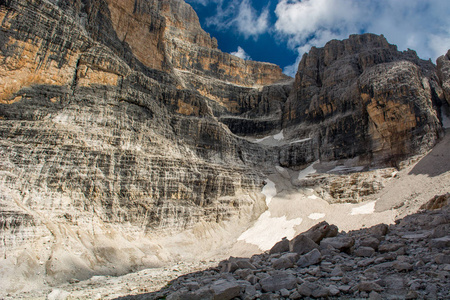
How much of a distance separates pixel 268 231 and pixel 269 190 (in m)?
8.49

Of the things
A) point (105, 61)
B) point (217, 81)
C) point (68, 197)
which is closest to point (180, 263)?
point (68, 197)

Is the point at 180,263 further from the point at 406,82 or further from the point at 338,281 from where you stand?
the point at 406,82

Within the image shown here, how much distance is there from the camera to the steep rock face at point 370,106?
29828 millimetres

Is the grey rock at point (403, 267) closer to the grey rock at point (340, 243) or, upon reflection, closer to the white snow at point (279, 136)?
the grey rock at point (340, 243)

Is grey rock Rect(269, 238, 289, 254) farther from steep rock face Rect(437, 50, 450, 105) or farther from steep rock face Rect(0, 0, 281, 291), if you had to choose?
steep rock face Rect(437, 50, 450, 105)

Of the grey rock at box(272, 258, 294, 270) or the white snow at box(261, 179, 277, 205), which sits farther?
the white snow at box(261, 179, 277, 205)

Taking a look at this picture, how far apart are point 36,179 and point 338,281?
65.9 ft

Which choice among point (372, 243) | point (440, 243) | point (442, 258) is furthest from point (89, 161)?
point (442, 258)

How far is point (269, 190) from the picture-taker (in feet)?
110

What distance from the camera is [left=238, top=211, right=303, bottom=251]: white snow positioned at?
23.9m

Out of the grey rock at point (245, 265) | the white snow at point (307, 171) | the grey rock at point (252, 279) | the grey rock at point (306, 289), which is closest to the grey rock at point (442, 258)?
the grey rock at point (306, 289)

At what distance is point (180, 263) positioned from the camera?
64.5ft

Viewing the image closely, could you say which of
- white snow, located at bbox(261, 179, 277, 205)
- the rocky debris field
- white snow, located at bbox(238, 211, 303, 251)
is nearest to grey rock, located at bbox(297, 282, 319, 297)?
the rocky debris field

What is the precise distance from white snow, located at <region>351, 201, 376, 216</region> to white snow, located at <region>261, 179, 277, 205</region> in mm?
9437
